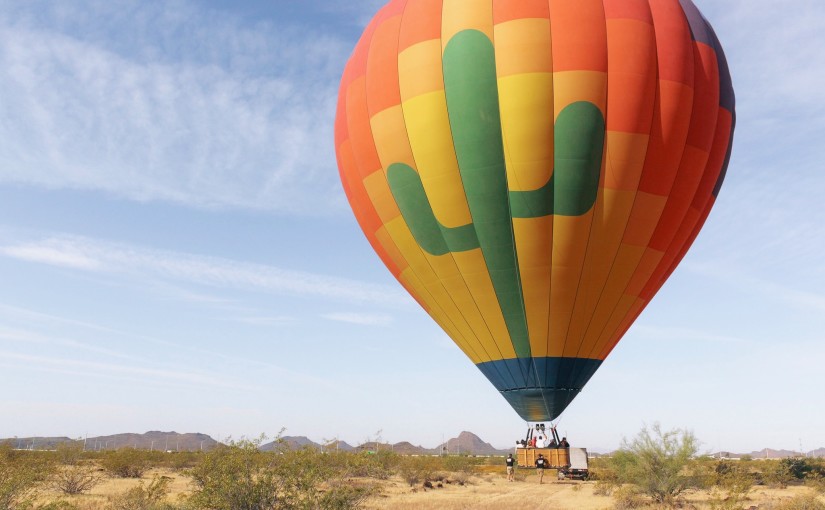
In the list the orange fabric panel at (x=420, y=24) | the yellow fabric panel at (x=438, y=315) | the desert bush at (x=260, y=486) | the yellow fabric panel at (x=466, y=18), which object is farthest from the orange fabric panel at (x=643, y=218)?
the desert bush at (x=260, y=486)

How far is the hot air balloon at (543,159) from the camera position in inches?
645

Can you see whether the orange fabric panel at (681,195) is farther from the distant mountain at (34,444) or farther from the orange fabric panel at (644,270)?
the distant mountain at (34,444)

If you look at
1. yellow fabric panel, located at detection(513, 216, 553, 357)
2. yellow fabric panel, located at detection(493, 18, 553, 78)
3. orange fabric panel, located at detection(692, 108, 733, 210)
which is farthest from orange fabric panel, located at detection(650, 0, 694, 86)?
yellow fabric panel, located at detection(513, 216, 553, 357)

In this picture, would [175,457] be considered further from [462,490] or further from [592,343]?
[592,343]

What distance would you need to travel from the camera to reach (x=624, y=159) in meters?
16.5

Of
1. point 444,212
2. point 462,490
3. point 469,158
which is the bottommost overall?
point 462,490

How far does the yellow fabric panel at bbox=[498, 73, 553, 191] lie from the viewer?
53.4 ft

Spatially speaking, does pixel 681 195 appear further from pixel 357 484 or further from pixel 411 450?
pixel 411 450

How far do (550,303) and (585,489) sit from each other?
17.6 meters

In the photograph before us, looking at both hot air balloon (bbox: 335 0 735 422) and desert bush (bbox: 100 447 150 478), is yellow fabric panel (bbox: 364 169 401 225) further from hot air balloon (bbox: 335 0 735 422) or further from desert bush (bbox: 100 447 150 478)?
desert bush (bbox: 100 447 150 478)

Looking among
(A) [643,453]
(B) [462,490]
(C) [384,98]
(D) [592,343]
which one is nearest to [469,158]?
(C) [384,98]

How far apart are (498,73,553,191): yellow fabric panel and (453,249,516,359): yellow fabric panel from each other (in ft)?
9.00

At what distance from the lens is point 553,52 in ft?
53.9

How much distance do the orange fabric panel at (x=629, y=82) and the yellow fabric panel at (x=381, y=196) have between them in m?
6.62
